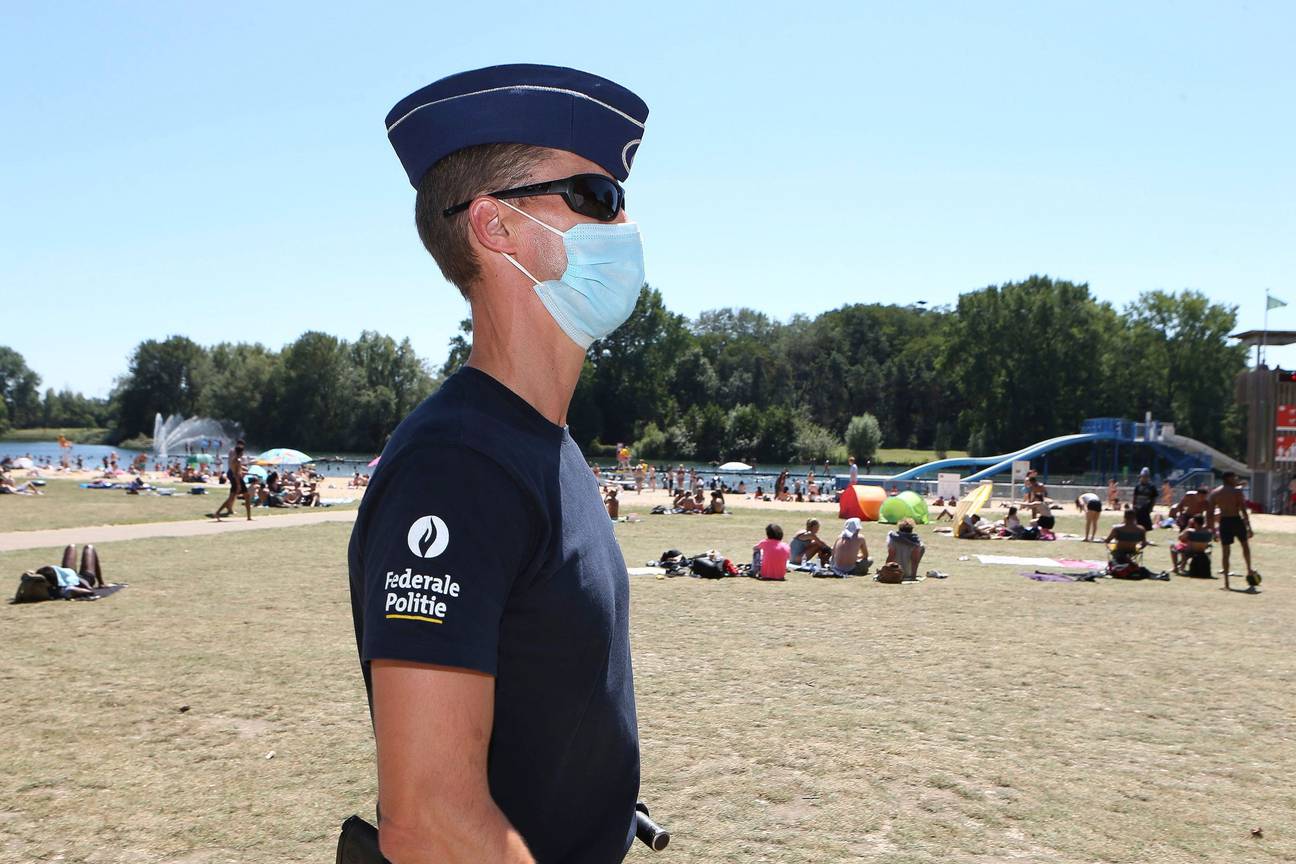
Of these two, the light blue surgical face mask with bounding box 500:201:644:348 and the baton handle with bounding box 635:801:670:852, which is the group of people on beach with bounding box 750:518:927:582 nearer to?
the baton handle with bounding box 635:801:670:852

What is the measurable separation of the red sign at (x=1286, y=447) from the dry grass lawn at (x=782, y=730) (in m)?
26.7

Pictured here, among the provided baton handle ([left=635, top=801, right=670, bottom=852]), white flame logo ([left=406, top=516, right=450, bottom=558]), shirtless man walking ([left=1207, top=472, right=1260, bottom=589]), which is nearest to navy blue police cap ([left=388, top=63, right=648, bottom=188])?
white flame logo ([left=406, top=516, right=450, bottom=558])

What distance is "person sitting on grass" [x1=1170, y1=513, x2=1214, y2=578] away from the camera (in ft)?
59.8

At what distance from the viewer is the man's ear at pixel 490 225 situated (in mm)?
1700

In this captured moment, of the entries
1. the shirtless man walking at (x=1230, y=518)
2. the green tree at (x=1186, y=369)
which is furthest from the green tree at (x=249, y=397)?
the shirtless man walking at (x=1230, y=518)

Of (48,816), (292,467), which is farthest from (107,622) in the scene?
(292,467)

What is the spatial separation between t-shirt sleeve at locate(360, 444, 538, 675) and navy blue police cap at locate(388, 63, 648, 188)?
60 cm

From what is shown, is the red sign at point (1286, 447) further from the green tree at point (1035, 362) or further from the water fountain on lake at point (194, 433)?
the water fountain on lake at point (194, 433)

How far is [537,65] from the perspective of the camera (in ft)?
5.62

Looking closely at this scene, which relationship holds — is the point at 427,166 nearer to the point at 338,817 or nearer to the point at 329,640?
the point at 338,817

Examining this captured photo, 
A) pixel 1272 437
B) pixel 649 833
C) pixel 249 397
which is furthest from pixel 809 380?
pixel 649 833

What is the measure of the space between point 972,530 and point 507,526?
26.8 m

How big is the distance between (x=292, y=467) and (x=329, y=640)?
59398 millimetres

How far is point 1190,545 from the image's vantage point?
61.0ft
